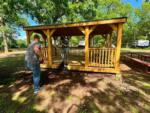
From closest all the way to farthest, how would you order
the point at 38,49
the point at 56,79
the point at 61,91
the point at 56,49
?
the point at 38,49, the point at 61,91, the point at 56,79, the point at 56,49

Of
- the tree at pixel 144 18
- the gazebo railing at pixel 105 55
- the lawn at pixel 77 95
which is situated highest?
the tree at pixel 144 18

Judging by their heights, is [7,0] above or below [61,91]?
above

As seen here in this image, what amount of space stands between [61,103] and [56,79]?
7.55 feet

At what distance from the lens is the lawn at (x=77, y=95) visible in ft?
15.2

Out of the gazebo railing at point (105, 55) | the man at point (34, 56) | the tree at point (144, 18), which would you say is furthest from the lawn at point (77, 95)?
the tree at point (144, 18)

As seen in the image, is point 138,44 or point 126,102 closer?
point 126,102

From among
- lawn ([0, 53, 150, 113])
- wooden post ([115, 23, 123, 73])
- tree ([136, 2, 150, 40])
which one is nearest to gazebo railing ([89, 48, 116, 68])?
wooden post ([115, 23, 123, 73])

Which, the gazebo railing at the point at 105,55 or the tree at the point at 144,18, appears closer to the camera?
the gazebo railing at the point at 105,55

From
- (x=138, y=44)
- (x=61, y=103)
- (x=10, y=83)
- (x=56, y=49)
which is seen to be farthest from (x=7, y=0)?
(x=138, y=44)

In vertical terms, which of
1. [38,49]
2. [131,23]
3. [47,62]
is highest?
[131,23]

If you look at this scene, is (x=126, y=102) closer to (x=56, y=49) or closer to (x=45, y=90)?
(x=45, y=90)

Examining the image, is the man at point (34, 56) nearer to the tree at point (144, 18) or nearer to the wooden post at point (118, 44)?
the wooden post at point (118, 44)

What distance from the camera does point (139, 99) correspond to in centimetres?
509

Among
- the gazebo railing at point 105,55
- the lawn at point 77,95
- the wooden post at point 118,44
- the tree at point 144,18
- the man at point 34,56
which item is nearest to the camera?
the lawn at point 77,95
